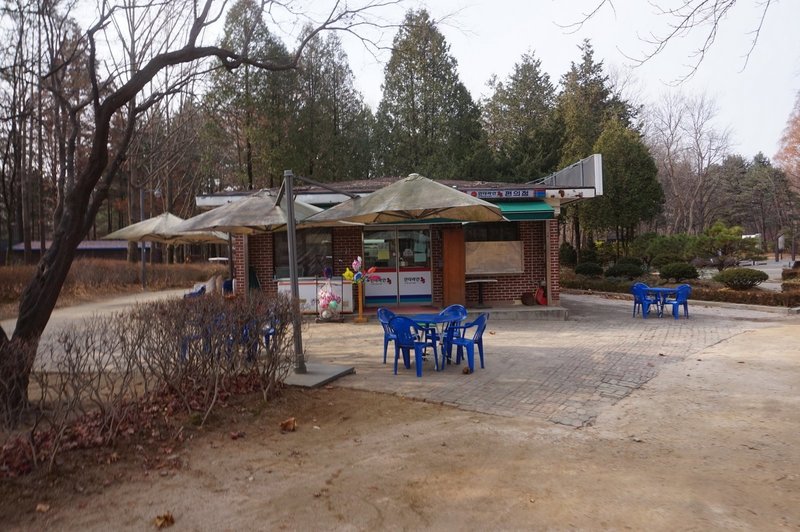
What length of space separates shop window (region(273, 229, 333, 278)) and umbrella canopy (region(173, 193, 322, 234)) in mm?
A: 2890

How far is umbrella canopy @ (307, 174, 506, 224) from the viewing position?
8.51m

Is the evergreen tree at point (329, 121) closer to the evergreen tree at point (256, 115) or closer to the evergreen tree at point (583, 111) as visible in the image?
the evergreen tree at point (256, 115)

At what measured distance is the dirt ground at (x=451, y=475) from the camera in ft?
10.5

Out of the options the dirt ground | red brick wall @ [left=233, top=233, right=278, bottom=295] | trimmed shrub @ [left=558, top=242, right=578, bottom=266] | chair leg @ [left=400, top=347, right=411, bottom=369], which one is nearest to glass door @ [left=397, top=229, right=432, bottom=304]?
red brick wall @ [left=233, top=233, right=278, bottom=295]

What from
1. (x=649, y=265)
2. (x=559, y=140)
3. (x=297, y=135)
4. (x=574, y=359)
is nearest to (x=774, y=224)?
(x=559, y=140)

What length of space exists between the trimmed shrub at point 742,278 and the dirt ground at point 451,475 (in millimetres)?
11470

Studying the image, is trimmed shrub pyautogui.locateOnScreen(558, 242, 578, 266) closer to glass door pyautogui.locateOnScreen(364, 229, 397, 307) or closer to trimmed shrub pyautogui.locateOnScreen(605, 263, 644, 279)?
trimmed shrub pyautogui.locateOnScreen(605, 263, 644, 279)

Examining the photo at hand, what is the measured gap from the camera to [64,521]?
316 centimetres

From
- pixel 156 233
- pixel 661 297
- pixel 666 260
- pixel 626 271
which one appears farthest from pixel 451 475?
pixel 626 271

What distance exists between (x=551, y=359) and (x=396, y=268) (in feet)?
20.9

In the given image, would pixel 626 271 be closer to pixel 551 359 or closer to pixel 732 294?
pixel 732 294

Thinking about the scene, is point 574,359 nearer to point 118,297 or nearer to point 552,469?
point 552,469

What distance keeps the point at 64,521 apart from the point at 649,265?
21794 mm

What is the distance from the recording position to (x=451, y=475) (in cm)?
381
